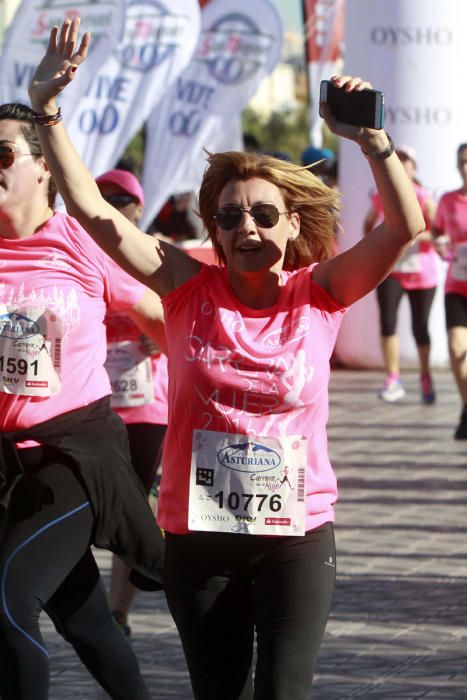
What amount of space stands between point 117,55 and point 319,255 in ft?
29.2

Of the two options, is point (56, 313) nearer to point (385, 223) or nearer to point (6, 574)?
point (6, 574)

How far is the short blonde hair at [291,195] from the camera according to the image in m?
3.81

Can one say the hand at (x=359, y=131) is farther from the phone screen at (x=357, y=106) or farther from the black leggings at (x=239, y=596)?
the black leggings at (x=239, y=596)

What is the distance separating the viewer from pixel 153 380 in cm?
→ 592

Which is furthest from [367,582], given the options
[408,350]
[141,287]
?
[408,350]

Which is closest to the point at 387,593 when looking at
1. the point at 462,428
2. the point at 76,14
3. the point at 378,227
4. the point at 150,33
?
the point at 378,227

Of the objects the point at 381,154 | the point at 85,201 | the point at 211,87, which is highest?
the point at 381,154

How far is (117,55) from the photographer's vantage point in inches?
498

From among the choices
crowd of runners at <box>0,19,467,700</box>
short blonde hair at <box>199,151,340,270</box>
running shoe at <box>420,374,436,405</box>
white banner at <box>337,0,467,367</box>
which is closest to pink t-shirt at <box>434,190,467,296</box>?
running shoe at <box>420,374,436,405</box>

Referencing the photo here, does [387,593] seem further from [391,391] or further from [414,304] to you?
[391,391]

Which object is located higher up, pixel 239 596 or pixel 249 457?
pixel 249 457

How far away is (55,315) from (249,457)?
0.92 meters

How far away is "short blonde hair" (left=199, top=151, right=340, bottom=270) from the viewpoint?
12.5 ft

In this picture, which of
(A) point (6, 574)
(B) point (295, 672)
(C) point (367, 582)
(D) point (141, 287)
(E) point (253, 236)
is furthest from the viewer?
(C) point (367, 582)
